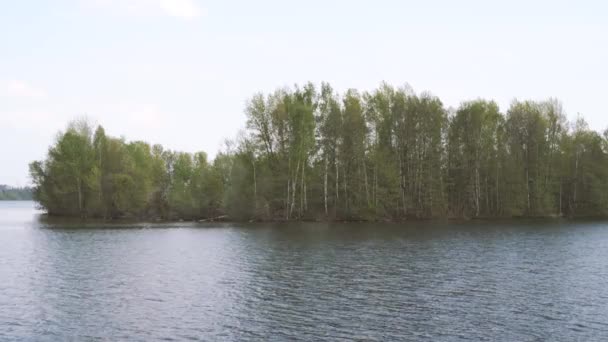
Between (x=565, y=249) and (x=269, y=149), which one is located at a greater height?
(x=269, y=149)

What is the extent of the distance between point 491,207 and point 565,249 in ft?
176

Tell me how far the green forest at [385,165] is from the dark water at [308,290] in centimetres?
3653

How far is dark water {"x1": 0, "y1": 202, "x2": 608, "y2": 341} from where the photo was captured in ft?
79.7

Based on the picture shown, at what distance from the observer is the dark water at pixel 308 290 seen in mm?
24297

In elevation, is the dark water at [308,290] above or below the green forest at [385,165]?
below

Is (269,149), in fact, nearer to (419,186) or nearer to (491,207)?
(419,186)

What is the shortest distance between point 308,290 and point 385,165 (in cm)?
6450

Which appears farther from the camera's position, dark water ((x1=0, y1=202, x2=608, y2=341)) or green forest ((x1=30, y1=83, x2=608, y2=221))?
green forest ((x1=30, y1=83, x2=608, y2=221))

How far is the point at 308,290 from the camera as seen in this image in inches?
1314

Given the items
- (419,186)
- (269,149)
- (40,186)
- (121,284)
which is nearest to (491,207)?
(419,186)

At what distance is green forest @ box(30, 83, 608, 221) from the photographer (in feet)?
317

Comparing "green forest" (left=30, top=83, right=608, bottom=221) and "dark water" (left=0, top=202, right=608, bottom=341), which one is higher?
"green forest" (left=30, top=83, right=608, bottom=221)

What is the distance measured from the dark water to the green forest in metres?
36.5

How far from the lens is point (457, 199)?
10419 cm
